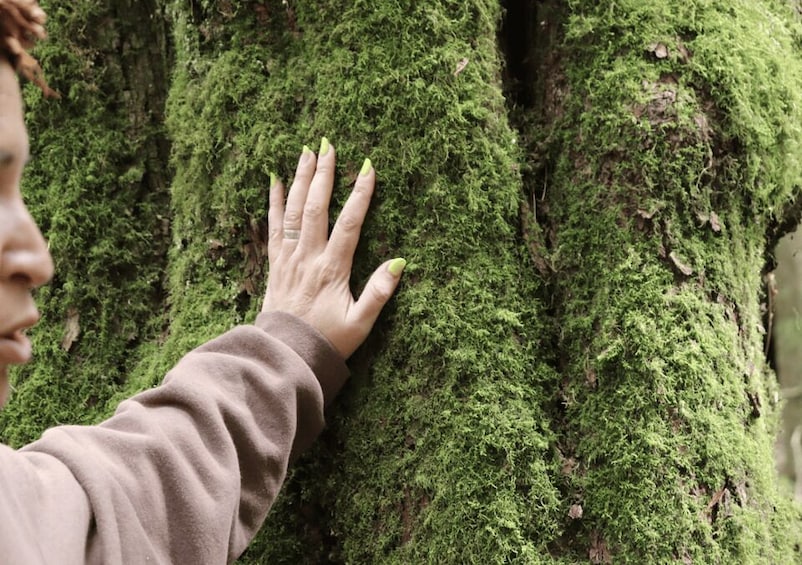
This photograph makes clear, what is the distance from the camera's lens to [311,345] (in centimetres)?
200

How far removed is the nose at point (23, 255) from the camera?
1036 mm

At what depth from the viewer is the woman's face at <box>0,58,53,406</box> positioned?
1038 mm

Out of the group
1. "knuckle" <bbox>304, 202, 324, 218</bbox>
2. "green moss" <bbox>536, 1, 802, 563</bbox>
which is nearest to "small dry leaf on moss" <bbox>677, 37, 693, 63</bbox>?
"green moss" <bbox>536, 1, 802, 563</bbox>

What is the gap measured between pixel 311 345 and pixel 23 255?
1.02 m

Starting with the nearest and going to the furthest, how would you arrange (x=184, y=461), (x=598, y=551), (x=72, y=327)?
(x=184, y=461)
(x=598, y=551)
(x=72, y=327)

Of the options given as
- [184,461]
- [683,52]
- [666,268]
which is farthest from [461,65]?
[184,461]

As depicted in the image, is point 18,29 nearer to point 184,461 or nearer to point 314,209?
point 184,461

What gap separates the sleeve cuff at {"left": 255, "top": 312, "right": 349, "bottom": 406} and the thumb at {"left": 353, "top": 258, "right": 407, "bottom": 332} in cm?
11

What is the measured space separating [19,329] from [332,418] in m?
1.19

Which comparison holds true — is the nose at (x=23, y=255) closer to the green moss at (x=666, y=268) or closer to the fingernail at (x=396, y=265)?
the fingernail at (x=396, y=265)

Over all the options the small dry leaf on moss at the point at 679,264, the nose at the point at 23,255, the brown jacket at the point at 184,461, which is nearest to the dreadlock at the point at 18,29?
the nose at the point at 23,255

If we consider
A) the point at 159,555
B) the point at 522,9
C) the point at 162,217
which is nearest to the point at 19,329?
the point at 159,555

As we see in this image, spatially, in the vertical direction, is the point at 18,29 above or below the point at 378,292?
above

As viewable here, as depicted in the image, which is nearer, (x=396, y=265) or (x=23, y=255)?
(x=23, y=255)
